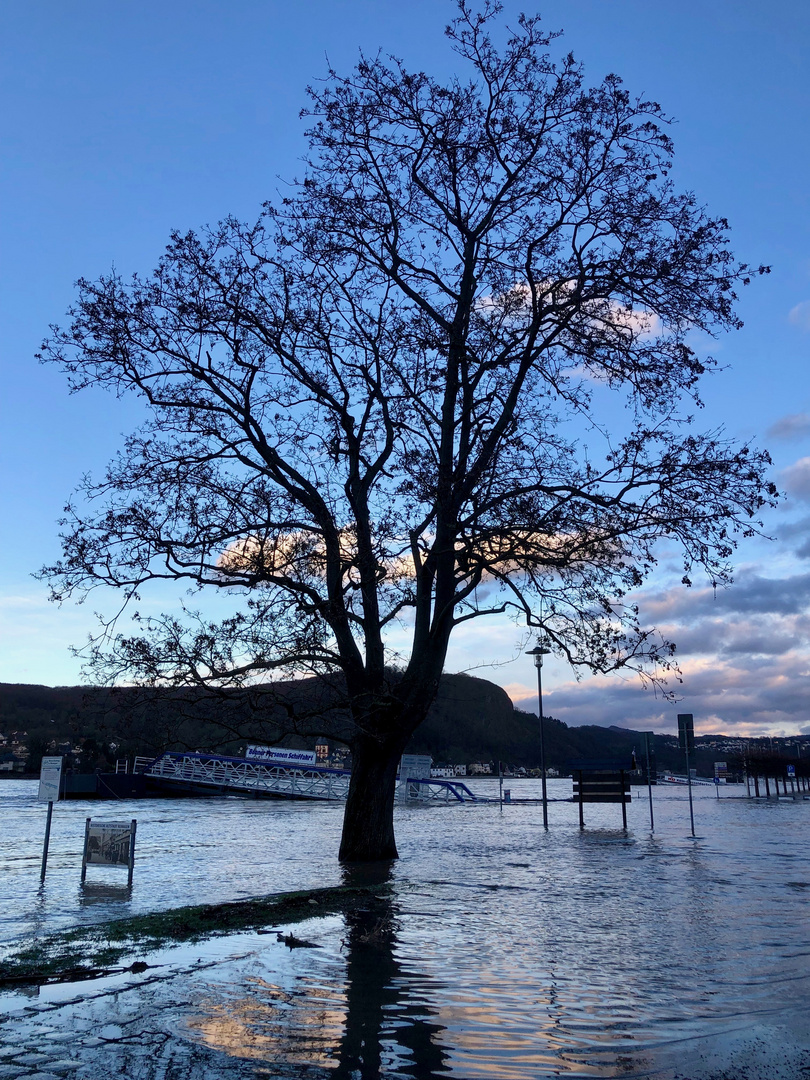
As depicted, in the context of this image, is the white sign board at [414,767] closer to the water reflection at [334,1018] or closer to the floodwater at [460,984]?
the floodwater at [460,984]

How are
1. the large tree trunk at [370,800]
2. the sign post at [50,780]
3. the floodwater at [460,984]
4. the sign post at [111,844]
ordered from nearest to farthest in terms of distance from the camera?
the floodwater at [460,984], the sign post at [111,844], the sign post at [50,780], the large tree trunk at [370,800]

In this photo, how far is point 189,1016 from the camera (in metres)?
5.46

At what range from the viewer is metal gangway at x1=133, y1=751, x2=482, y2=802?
177ft

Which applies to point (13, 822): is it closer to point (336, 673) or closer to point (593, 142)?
point (336, 673)

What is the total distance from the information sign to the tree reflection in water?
1853 cm

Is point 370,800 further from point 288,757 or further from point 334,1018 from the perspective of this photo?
point 288,757

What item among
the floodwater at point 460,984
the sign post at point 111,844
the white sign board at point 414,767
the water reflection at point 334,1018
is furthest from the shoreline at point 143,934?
the white sign board at point 414,767

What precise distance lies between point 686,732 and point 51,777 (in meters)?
17.5

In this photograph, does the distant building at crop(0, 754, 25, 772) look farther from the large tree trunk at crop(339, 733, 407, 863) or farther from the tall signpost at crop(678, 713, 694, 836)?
the large tree trunk at crop(339, 733, 407, 863)

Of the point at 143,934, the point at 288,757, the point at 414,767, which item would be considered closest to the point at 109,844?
the point at 143,934

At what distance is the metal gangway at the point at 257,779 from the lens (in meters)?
54.1

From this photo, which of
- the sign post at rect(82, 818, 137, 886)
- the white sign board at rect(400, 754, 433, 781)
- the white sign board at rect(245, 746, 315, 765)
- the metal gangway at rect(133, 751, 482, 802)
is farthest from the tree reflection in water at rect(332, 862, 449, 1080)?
the white sign board at rect(245, 746, 315, 765)

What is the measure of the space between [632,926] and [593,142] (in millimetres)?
11990

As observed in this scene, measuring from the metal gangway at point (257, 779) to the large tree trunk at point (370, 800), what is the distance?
36.8 metres
